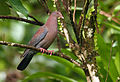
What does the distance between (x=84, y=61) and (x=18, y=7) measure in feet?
2.33

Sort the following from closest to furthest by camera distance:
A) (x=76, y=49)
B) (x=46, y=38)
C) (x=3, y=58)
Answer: (x=76, y=49) → (x=46, y=38) → (x=3, y=58)

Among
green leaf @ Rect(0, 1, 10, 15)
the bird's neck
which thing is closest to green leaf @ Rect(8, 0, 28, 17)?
green leaf @ Rect(0, 1, 10, 15)

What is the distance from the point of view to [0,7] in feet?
7.02

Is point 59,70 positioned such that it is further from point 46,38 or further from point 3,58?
point 46,38

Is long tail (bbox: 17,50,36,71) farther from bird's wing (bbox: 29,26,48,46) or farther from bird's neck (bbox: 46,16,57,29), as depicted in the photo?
bird's neck (bbox: 46,16,57,29)

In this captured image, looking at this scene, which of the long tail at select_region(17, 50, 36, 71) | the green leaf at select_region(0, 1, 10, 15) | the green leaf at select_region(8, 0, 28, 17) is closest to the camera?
the green leaf at select_region(8, 0, 28, 17)

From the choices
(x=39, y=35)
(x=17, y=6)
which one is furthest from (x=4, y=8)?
(x=39, y=35)

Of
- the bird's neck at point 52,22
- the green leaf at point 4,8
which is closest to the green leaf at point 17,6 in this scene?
the green leaf at point 4,8

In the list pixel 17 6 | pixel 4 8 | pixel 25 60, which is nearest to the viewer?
pixel 17 6

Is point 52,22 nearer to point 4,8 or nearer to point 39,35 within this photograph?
point 39,35

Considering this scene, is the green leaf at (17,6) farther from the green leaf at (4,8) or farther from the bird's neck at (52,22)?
the bird's neck at (52,22)

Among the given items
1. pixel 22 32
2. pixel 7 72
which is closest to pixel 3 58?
pixel 7 72

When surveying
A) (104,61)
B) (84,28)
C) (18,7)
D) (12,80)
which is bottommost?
(12,80)

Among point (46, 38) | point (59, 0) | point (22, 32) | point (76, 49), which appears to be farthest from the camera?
point (22, 32)
